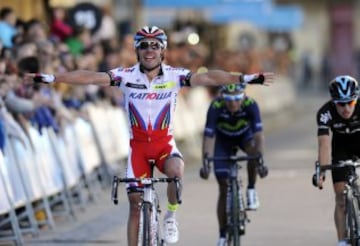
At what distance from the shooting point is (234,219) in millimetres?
12438

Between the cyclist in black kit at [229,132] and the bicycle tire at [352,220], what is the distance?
6.02 ft

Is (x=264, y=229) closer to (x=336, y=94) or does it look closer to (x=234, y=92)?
(x=234, y=92)

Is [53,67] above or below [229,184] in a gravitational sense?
above

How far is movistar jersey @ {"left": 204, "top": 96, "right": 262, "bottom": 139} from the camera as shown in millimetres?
12992

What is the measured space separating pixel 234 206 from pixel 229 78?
2.09 metres

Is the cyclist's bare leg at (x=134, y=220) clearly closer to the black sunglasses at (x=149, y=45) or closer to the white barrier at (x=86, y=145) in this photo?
the black sunglasses at (x=149, y=45)

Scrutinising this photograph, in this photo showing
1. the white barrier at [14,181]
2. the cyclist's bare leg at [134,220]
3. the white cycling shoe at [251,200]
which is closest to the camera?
the cyclist's bare leg at [134,220]

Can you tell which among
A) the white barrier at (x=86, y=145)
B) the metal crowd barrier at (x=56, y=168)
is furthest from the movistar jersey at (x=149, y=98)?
the white barrier at (x=86, y=145)

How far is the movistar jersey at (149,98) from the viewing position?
10898mm

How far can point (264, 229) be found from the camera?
14.7m

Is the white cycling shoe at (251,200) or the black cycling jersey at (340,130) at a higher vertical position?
the black cycling jersey at (340,130)

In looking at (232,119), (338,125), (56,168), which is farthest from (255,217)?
(338,125)

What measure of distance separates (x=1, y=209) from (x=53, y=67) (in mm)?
4709

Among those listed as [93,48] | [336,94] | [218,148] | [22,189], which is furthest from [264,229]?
[93,48]
